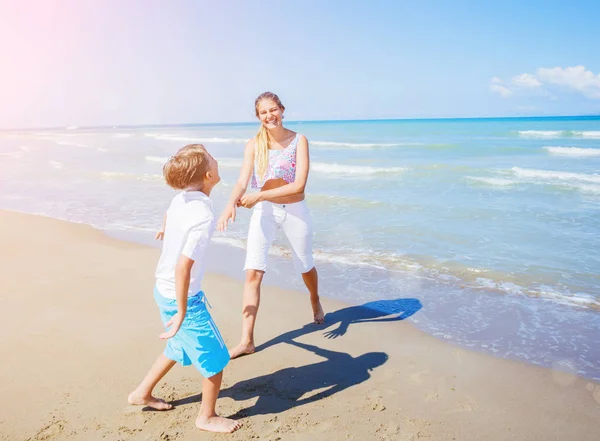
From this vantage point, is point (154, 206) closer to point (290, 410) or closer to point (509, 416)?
point (290, 410)

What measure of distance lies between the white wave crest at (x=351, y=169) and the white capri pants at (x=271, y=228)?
13.1 m

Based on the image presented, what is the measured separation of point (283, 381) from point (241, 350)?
52 centimetres

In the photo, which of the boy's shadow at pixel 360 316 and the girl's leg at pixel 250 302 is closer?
the girl's leg at pixel 250 302

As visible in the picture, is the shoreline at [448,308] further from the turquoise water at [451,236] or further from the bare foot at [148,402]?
the bare foot at [148,402]

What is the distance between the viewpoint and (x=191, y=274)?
105 inches

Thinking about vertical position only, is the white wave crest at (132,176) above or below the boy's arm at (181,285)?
below

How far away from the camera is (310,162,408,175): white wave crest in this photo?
56.1 ft

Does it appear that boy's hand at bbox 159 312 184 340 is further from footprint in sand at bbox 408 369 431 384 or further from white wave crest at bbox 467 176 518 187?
white wave crest at bbox 467 176 518 187

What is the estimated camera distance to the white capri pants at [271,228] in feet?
13.0

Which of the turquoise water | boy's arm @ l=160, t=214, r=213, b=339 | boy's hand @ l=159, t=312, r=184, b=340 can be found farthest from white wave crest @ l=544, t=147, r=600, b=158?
boy's hand @ l=159, t=312, r=184, b=340

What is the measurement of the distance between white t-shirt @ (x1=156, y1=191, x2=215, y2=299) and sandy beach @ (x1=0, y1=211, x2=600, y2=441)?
931 millimetres

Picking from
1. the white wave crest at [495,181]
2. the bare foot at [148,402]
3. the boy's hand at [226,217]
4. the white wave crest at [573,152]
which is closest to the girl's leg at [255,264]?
the boy's hand at [226,217]

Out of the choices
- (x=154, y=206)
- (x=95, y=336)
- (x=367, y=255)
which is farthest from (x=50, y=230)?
(x=367, y=255)

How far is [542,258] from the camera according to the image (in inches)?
257
